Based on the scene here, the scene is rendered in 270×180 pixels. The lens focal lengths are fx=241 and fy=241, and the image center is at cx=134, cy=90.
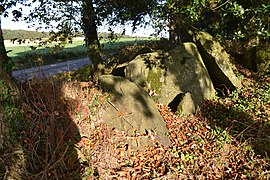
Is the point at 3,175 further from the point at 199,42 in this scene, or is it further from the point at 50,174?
the point at 199,42

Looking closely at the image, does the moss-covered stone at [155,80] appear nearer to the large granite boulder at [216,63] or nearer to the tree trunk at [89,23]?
the large granite boulder at [216,63]

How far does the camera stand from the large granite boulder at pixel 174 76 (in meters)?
7.32

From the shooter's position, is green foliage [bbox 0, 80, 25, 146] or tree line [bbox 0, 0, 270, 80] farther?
tree line [bbox 0, 0, 270, 80]

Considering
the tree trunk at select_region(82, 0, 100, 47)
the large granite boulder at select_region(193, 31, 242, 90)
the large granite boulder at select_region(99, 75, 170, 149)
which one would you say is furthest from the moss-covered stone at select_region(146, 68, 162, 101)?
the tree trunk at select_region(82, 0, 100, 47)

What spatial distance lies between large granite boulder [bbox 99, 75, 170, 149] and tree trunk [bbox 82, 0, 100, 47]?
2.50 meters

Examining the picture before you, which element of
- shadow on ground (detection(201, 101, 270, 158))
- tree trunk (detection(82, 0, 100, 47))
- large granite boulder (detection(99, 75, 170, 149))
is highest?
tree trunk (detection(82, 0, 100, 47))

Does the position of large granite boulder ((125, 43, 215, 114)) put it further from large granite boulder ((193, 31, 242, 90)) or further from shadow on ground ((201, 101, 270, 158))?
shadow on ground ((201, 101, 270, 158))

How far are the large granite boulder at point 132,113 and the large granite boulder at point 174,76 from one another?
1353 millimetres

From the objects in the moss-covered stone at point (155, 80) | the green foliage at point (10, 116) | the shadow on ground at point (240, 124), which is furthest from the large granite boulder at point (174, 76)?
the green foliage at point (10, 116)

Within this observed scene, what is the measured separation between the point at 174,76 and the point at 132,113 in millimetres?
2853

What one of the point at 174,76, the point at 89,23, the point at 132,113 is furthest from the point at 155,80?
the point at 89,23

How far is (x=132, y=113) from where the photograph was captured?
545 cm

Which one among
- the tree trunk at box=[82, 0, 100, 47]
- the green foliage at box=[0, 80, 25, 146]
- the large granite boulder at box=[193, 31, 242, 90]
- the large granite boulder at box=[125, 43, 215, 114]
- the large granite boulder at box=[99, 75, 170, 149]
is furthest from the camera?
the large granite boulder at box=[193, 31, 242, 90]

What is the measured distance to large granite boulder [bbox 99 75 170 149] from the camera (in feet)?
17.0
